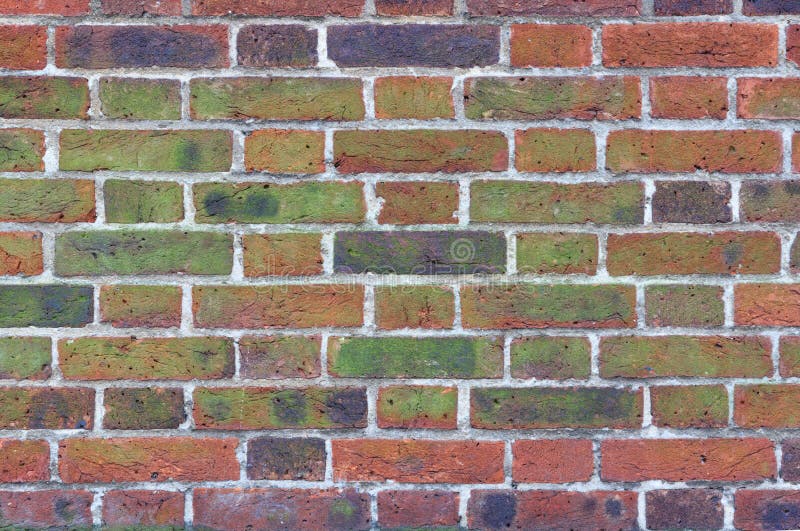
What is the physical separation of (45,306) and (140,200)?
24 centimetres

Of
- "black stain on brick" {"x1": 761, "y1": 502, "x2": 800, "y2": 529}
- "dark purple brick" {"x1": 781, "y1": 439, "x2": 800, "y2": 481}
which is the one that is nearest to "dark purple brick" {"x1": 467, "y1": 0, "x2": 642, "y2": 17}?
"dark purple brick" {"x1": 781, "y1": 439, "x2": 800, "y2": 481}

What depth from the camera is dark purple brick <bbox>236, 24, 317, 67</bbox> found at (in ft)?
3.45

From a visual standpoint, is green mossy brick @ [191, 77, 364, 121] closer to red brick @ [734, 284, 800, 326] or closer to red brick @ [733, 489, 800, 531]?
red brick @ [734, 284, 800, 326]

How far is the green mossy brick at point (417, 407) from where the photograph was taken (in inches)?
42.1

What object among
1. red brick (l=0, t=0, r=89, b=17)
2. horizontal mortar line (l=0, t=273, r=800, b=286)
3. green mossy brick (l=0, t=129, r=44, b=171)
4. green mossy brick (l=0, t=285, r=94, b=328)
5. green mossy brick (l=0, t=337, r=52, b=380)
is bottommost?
green mossy brick (l=0, t=337, r=52, b=380)

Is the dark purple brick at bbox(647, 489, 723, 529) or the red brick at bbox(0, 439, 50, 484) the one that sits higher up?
the red brick at bbox(0, 439, 50, 484)

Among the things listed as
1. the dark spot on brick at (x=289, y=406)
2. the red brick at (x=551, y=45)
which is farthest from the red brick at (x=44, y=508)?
the red brick at (x=551, y=45)

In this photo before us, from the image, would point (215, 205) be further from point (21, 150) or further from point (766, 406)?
point (766, 406)

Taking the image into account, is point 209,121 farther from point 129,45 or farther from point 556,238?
point 556,238

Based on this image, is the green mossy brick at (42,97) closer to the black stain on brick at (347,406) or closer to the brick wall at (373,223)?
the brick wall at (373,223)

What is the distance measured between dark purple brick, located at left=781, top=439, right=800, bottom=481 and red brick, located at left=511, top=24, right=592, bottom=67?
0.76m

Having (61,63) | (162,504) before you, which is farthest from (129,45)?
(162,504)

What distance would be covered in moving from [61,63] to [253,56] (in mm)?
329

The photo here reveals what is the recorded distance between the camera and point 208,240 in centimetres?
105
